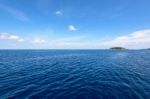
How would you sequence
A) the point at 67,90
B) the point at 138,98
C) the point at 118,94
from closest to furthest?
the point at 138,98, the point at 118,94, the point at 67,90

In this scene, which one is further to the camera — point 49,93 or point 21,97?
point 49,93

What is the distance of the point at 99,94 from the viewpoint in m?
12.4

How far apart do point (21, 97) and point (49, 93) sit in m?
3.08

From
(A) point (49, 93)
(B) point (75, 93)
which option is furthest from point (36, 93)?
(B) point (75, 93)

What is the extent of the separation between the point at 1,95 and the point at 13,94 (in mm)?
1297

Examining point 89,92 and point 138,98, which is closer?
point 138,98

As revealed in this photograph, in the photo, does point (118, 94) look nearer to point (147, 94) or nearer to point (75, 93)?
point (147, 94)

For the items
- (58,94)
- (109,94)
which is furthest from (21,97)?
(109,94)

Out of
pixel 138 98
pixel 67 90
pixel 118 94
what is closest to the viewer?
pixel 138 98

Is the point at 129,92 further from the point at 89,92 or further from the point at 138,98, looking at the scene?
the point at 89,92

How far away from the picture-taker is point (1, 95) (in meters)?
12.4

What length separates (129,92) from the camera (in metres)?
12.9

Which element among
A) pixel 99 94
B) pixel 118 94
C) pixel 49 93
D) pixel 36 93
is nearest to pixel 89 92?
pixel 99 94

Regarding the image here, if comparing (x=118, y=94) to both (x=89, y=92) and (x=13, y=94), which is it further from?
(x=13, y=94)
